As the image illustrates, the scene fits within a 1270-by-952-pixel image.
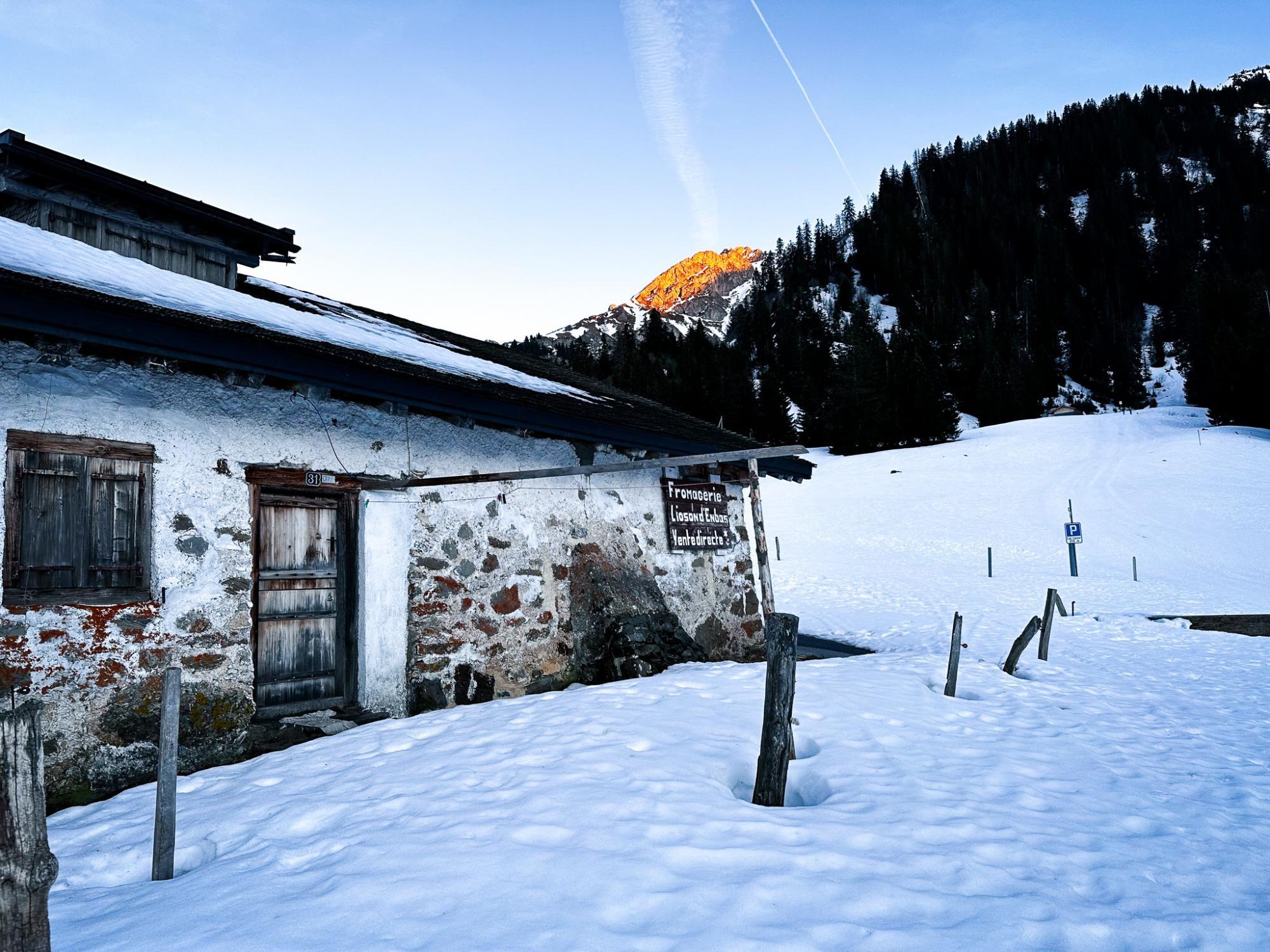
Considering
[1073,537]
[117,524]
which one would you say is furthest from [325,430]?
[1073,537]

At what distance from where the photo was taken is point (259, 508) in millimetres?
5160

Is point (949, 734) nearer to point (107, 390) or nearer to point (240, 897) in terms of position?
point (240, 897)

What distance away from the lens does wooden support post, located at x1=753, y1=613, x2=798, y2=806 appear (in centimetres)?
392

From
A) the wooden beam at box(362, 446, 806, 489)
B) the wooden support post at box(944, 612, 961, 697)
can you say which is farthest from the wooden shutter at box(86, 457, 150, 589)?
the wooden support post at box(944, 612, 961, 697)

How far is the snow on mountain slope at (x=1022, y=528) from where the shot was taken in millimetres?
16438

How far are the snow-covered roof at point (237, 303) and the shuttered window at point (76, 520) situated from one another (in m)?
0.95

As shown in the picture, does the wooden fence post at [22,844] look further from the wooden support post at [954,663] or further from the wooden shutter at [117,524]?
the wooden support post at [954,663]

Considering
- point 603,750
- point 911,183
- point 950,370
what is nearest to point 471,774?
point 603,750

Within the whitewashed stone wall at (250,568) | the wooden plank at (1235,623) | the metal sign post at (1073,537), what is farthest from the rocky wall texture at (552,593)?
the metal sign post at (1073,537)

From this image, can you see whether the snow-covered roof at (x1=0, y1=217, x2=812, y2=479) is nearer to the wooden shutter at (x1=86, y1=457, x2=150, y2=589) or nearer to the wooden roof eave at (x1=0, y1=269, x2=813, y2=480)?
the wooden roof eave at (x1=0, y1=269, x2=813, y2=480)

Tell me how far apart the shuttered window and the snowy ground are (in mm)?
1217

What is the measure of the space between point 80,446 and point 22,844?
312 centimetres

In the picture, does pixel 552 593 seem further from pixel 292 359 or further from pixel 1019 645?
pixel 1019 645

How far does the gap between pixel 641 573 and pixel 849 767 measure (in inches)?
139
